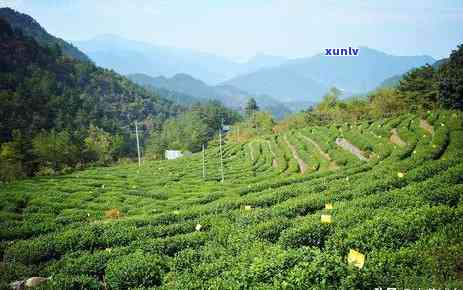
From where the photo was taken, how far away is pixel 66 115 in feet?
300

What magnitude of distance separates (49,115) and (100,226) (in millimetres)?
81143

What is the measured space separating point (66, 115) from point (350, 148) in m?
74.0

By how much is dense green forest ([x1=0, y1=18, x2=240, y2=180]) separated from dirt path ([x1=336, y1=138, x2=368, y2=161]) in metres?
41.6

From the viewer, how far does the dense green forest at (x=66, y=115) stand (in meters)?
A: 60.8

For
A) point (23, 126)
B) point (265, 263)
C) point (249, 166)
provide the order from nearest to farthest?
point (265, 263), point (249, 166), point (23, 126)

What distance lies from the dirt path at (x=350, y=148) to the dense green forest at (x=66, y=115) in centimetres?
4163

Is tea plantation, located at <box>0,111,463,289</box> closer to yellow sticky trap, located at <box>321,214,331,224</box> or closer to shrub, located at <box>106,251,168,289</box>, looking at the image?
shrub, located at <box>106,251,168,289</box>

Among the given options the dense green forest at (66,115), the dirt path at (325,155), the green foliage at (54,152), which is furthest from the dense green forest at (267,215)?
the dense green forest at (66,115)

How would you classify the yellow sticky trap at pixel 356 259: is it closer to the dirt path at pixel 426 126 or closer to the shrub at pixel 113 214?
the shrub at pixel 113 214

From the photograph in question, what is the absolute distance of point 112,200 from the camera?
2838cm

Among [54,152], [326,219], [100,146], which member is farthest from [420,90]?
[100,146]

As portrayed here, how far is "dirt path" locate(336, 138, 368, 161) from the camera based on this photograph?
3708 centimetres

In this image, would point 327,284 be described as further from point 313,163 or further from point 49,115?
point 49,115

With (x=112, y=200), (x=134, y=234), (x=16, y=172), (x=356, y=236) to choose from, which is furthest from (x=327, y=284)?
(x=16, y=172)
